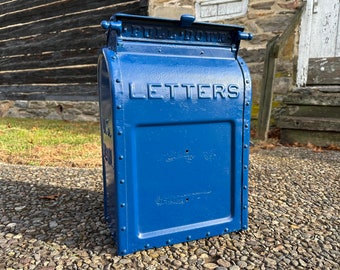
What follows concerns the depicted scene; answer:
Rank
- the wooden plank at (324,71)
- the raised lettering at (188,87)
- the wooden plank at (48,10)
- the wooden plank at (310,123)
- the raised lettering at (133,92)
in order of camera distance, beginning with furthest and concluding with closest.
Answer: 1. the wooden plank at (48,10)
2. the wooden plank at (324,71)
3. the wooden plank at (310,123)
4. the raised lettering at (188,87)
5. the raised lettering at (133,92)

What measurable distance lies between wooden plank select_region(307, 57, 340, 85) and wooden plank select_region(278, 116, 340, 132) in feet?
2.87

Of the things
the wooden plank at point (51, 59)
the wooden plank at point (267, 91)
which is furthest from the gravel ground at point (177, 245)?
the wooden plank at point (51, 59)

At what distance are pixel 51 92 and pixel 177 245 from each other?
5971 mm

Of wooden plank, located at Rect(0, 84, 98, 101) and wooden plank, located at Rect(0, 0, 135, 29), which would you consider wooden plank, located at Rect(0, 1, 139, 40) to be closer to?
wooden plank, located at Rect(0, 0, 135, 29)

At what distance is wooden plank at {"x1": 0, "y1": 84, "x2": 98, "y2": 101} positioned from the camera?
→ 21.3ft

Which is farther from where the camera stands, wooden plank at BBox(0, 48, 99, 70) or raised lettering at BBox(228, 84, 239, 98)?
wooden plank at BBox(0, 48, 99, 70)

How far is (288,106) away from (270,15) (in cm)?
149

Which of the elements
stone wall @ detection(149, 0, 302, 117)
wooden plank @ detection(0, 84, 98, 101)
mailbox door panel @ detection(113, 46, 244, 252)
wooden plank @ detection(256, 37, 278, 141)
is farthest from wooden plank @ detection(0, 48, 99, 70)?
mailbox door panel @ detection(113, 46, 244, 252)

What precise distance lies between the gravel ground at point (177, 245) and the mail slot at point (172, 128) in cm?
13

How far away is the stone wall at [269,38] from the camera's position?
4730 millimetres

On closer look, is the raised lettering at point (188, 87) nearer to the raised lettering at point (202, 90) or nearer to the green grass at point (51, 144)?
the raised lettering at point (202, 90)

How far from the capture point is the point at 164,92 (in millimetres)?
1597

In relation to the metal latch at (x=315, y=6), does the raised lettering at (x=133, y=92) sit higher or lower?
lower

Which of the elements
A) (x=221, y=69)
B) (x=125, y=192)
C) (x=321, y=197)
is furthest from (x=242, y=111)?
(x=321, y=197)
